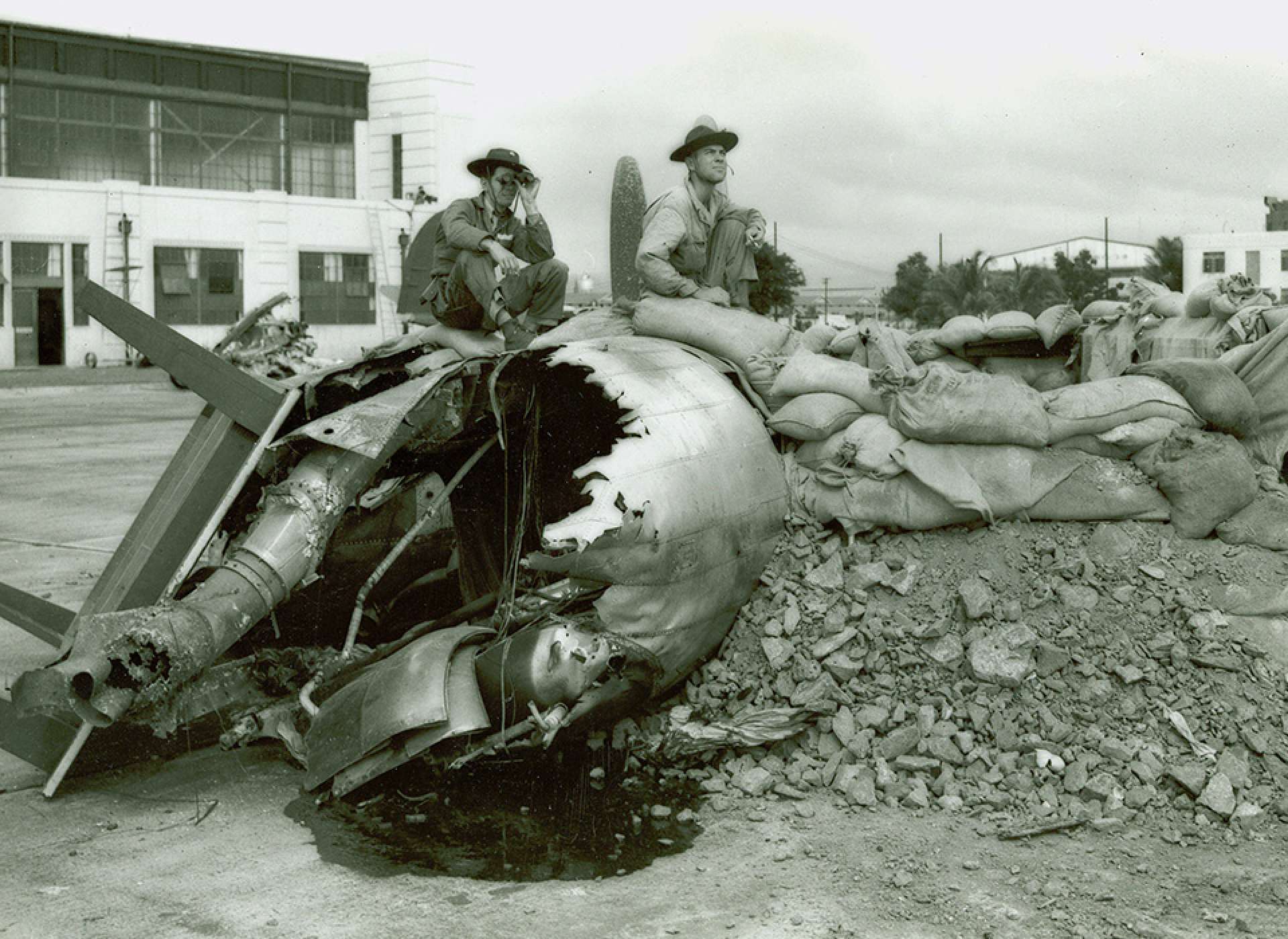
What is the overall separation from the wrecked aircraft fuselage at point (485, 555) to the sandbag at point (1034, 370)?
1.62 metres

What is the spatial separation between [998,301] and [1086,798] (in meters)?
38.2

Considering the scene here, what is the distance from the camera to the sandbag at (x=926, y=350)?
6.80 meters

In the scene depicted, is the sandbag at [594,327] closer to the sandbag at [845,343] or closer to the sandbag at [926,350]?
the sandbag at [845,343]

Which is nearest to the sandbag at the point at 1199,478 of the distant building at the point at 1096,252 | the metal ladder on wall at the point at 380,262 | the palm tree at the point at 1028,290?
the metal ladder on wall at the point at 380,262

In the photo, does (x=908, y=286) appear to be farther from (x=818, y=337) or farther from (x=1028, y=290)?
(x=818, y=337)

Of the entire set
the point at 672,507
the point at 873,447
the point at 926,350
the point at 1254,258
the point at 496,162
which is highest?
the point at 1254,258

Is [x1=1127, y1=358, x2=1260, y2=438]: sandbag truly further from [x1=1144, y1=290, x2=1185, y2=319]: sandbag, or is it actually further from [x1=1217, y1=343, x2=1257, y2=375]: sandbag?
[x1=1144, y1=290, x2=1185, y2=319]: sandbag

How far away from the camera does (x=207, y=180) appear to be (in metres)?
36.3

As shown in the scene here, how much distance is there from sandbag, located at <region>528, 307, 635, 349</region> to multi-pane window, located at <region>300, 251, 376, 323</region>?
30292mm

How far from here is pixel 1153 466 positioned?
215 inches

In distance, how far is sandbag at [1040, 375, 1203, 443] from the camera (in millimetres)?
5543

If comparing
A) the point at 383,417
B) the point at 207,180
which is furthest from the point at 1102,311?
the point at 207,180

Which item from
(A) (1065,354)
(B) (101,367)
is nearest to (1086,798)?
(A) (1065,354)

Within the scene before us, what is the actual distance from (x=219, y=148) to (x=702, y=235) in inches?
1288
